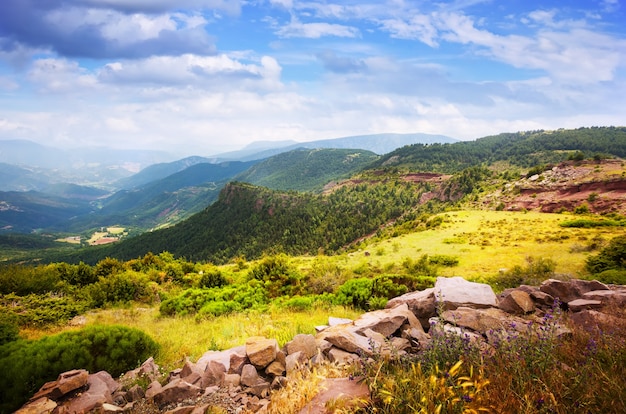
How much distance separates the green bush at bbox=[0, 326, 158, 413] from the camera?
18.2ft

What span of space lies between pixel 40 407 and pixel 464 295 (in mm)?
9360

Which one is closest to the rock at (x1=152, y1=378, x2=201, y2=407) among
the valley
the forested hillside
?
the valley

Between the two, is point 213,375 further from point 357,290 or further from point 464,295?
point 357,290

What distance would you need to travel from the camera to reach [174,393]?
5.04 m

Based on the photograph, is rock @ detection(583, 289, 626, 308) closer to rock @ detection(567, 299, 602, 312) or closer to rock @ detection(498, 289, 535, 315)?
rock @ detection(567, 299, 602, 312)

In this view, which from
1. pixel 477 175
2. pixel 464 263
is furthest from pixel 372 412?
pixel 477 175

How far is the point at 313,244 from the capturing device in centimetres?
7631

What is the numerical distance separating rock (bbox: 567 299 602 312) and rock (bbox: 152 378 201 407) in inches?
346

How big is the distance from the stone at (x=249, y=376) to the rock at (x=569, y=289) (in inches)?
325

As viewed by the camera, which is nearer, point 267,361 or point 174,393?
point 174,393

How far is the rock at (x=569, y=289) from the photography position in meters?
8.34

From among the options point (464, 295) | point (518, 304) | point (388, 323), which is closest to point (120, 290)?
point (388, 323)

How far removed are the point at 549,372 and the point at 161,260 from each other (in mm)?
24653

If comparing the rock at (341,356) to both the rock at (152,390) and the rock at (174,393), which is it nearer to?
the rock at (174,393)
